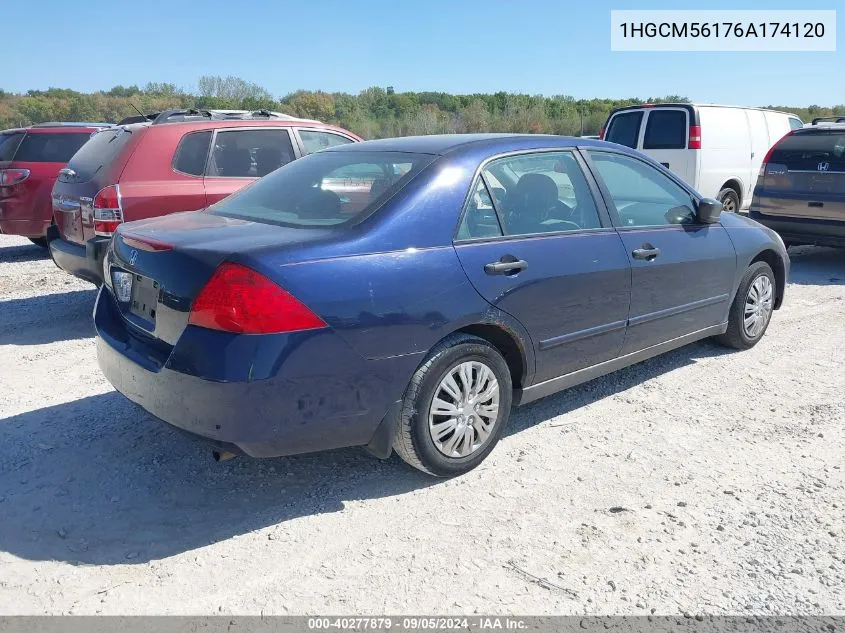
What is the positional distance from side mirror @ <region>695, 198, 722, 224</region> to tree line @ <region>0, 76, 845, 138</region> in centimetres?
3059

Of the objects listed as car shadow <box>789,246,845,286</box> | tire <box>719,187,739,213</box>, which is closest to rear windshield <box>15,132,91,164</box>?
car shadow <box>789,246,845,286</box>

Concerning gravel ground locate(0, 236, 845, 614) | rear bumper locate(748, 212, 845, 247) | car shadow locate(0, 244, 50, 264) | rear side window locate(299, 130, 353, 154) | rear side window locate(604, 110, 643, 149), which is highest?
rear side window locate(604, 110, 643, 149)

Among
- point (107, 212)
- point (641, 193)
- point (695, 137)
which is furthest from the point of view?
point (695, 137)

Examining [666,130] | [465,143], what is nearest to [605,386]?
[465,143]

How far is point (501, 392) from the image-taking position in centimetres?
372

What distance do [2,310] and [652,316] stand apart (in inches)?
237

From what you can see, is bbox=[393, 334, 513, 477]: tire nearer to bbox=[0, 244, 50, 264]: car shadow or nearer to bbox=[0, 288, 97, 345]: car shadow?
bbox=[0, 288, 97, 345]: car shadow

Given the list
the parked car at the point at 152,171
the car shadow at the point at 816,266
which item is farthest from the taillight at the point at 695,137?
the parked car at the point at 152,171

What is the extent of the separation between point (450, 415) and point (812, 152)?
7429 mm

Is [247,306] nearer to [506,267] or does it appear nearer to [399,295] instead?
[399,295]

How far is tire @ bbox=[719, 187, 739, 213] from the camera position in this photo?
1246 cm

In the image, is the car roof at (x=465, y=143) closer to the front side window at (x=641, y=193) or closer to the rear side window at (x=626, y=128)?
the front side window at (x=641, y=193)

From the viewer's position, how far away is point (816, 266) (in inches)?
371

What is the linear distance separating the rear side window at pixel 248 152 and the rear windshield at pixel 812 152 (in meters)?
6.12
